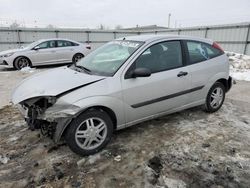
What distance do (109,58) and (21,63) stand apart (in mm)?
8013

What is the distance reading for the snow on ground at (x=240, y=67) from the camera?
832 cm

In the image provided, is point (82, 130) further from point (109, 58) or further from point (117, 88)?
point (109, 58)

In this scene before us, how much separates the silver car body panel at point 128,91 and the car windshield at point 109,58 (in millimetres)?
120

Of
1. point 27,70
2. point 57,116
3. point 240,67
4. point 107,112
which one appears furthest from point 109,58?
point 240,67

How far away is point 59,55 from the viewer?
10.9 metres

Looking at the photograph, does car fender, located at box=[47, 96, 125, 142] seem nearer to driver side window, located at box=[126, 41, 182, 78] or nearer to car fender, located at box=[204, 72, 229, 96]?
driver side window, located at box=[126, 41, 182, 78]

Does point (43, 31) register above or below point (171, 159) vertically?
above

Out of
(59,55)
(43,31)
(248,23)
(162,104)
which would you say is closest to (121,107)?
(162,104)

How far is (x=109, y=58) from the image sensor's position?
11.7 ft

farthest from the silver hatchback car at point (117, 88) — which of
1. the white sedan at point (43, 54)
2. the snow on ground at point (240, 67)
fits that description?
the white sedan at point (43, 54)

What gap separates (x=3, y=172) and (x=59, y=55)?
350 inches

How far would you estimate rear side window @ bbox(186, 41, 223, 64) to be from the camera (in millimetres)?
3845

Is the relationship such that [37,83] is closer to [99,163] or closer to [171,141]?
[99,163]

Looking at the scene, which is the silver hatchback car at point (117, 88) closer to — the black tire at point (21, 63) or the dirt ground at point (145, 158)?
the dirt ground at point (145, 158)
